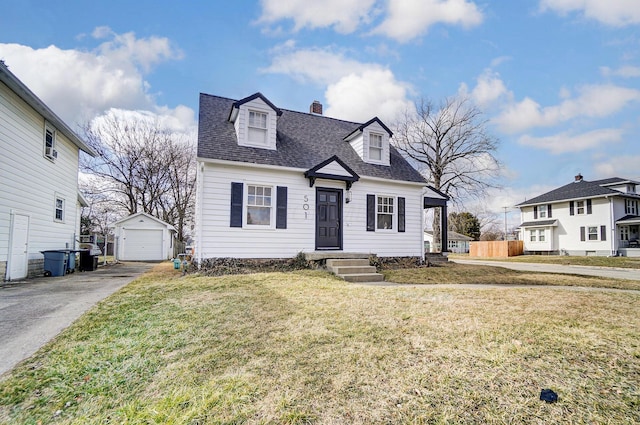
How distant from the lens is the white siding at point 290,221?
9445 mm

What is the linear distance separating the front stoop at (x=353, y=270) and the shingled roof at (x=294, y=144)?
11.6ft

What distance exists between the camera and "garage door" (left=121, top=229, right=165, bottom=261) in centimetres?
2019

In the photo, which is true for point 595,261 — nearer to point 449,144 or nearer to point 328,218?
point 449,144

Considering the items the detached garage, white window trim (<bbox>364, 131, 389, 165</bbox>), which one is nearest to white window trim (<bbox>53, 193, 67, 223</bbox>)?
the detached garage

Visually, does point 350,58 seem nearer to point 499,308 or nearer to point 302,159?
point 302,159

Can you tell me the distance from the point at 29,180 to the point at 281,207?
27.0 feet

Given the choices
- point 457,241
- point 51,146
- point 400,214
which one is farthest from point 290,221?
point 457,241

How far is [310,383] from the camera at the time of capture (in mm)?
2471

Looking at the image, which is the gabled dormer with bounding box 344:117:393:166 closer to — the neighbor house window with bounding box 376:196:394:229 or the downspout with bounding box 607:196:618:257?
the neighbor house window with bounding box 376:196:394:229

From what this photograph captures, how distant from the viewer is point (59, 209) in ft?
40.0

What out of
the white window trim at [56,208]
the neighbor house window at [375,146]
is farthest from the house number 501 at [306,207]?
the white window trim at [56,208]

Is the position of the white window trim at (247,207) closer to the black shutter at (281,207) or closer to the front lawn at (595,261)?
the black shutter at (281,207)

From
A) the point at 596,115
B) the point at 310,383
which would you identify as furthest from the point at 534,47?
the point at 310,383

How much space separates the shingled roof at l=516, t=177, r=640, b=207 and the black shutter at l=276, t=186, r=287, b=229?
28999mm
